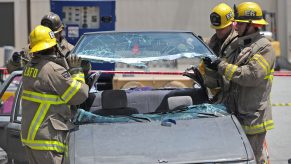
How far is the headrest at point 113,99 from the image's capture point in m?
4.74

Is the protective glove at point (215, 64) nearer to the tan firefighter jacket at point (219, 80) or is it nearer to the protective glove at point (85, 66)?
the tan firefighter jacket at point (219, 80)

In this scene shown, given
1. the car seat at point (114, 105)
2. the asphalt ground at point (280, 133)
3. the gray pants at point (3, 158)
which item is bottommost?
the asphalt ground at point (280, 133)

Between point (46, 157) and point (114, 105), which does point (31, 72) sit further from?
point (114, 105)

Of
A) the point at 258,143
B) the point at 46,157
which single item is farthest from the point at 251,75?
the point at 46,157

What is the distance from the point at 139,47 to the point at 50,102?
1.11 metres

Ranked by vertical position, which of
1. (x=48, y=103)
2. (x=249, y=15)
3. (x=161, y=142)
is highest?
(x=249, y=15)

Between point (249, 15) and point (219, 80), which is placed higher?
→ point (249, 15)

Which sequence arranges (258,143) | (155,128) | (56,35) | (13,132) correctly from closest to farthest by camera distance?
(155,128), (258,143), (13,132), (56,35)

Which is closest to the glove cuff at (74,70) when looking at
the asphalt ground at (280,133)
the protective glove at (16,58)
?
the protective glove at (16,58)

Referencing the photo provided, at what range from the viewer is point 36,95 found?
13.9 ft

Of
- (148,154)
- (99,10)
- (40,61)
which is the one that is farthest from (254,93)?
(99,10)

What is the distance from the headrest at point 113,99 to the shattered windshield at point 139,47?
0.35 m

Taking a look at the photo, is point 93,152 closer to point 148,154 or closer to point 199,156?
point 148,154

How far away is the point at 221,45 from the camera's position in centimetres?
566
